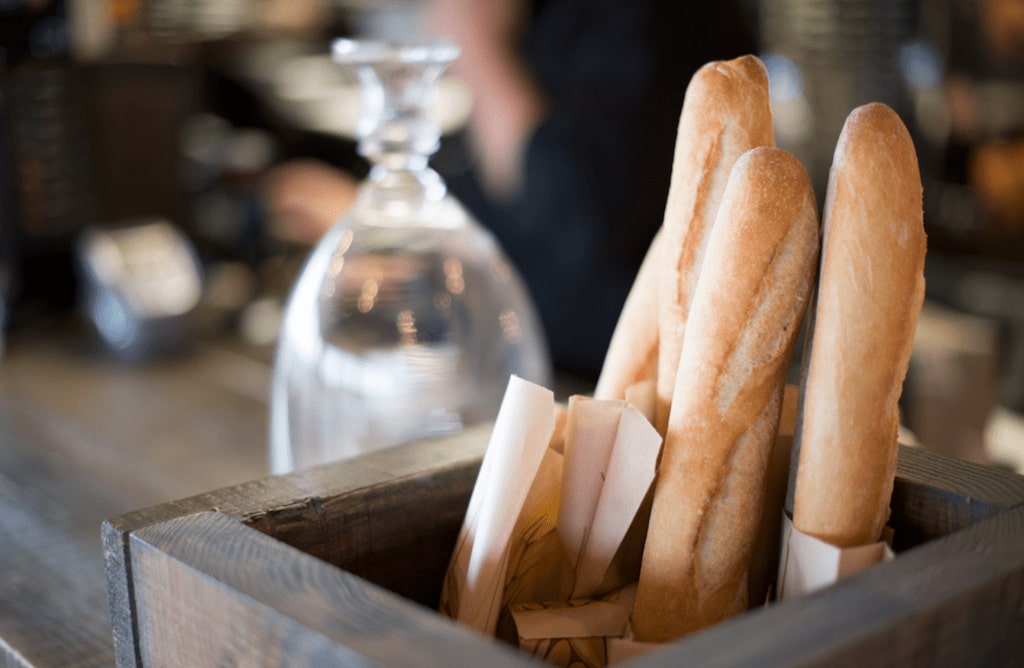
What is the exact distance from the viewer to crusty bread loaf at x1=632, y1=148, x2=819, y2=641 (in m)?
0.39

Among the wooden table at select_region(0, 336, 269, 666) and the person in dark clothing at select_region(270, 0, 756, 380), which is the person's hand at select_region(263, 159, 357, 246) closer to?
the person in dark clothing at select_region(270, 0, 756, 380)

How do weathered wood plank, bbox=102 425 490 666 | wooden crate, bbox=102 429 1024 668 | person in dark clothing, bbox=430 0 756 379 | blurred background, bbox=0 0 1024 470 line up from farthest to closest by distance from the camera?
person in dark clothing, bbox=430 0 756 379, blurred background, bbox=0 0 1024 470, weathered wood plank, bbox=102 425 490 666, wooden crate, bbox=102 429 1024 668

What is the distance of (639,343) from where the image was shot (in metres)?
0.50

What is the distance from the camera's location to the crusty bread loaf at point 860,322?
0.38 m

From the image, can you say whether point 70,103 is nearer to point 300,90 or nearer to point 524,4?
point 524,4

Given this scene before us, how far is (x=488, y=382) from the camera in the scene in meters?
0.82

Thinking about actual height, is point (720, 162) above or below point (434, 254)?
above

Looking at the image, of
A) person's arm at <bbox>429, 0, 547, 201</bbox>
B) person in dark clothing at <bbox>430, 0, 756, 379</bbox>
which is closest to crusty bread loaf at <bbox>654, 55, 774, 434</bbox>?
person in dark clothing at <bbox>430, 0, 756, 379</bbox>

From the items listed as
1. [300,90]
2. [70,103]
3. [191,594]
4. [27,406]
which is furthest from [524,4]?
[300,90]

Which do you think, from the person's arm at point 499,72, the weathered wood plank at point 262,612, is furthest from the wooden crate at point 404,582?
the person's arm at point 499,72

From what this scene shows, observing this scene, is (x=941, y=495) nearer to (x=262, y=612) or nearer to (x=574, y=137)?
(x=262, y=612)

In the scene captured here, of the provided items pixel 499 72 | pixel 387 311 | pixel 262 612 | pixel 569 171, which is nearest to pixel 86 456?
pixel 387 311

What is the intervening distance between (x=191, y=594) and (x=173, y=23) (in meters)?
3.57

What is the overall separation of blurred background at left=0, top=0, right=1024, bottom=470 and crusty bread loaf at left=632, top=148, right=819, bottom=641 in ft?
2.85
